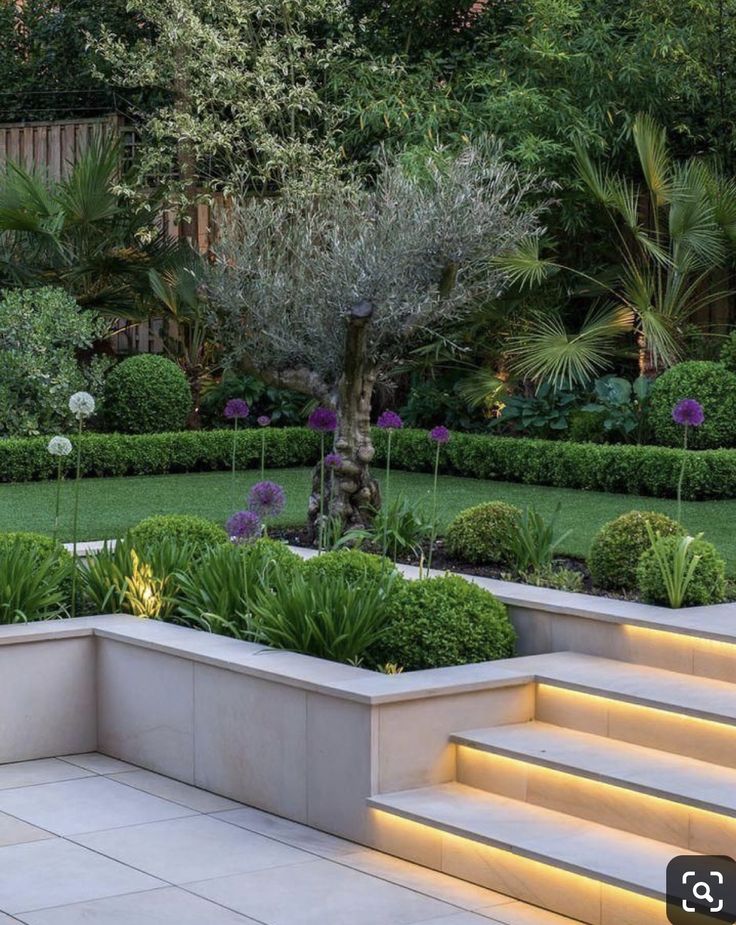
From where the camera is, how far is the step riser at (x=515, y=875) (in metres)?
4.38

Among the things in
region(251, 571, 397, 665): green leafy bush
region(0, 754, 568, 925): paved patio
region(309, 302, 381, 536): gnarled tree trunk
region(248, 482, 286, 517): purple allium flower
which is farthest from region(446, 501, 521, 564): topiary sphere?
region(0, 754, 568, 925): paved patio

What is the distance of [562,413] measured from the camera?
1316 centimetres

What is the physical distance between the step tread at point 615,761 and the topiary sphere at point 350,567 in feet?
3.32

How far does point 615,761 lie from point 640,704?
31cm

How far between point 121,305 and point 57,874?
32.3 feet

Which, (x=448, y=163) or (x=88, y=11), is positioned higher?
(x=88, y=11)

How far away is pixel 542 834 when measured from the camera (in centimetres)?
479

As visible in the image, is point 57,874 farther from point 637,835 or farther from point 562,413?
point 562,413

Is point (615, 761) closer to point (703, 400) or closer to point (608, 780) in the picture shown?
point (608, 780)

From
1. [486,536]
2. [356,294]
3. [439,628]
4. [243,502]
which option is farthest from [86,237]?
[439,628]

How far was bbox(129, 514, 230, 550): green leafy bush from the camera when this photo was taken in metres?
7.23

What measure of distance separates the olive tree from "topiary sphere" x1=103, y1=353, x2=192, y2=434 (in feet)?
13.3

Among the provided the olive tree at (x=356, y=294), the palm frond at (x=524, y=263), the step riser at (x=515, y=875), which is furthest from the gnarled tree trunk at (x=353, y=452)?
the palm frond at (x=524, y=263)

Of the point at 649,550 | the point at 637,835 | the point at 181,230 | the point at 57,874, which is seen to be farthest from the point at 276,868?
the point at 181,230
